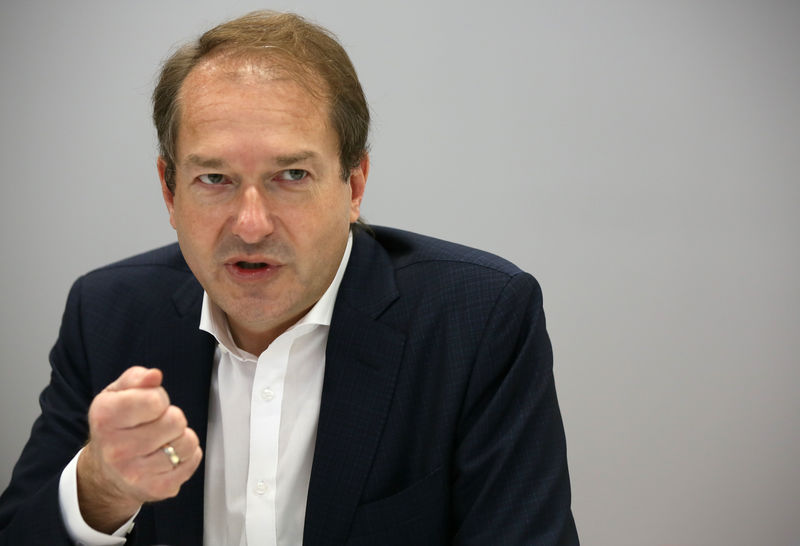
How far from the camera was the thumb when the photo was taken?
1.36 metres

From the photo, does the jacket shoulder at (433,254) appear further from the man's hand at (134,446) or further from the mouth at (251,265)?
the man's hand at (134,446)

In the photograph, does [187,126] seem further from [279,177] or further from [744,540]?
[744,540]

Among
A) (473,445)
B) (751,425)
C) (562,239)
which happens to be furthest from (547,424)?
(751,425)

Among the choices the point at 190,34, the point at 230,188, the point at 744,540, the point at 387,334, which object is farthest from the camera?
the point at 744,540

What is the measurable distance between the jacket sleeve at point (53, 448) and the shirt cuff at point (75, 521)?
0.01 metres

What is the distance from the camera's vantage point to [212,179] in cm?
174

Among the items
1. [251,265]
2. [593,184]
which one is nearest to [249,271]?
[251,265]

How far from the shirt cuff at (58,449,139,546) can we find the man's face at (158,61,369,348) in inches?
17.0

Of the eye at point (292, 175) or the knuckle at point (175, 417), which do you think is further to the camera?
the eye at point (292, 175)

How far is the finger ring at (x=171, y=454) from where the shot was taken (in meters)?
1.43

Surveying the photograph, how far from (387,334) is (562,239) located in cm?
113

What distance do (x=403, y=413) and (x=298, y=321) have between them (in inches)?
12.4

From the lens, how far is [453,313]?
6.10 ft

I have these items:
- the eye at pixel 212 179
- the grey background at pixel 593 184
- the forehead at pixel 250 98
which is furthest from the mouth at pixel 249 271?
the grey background at pixel 593 184
